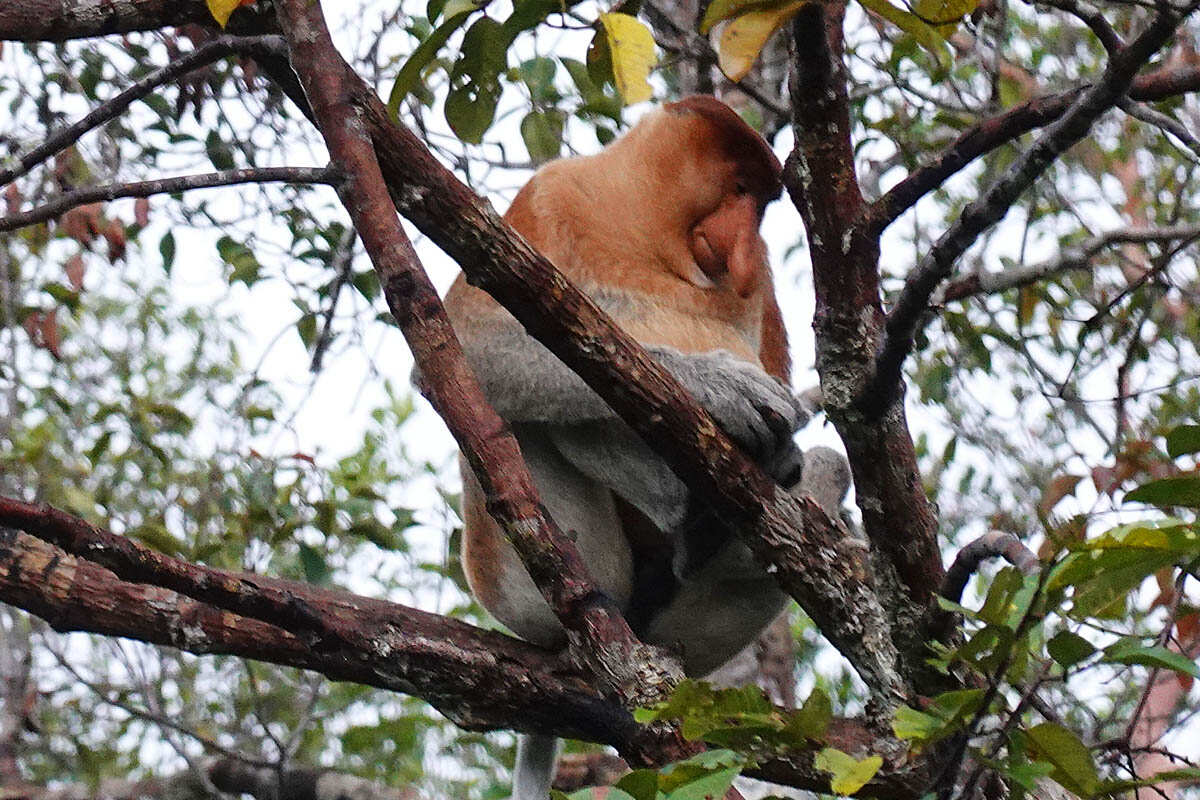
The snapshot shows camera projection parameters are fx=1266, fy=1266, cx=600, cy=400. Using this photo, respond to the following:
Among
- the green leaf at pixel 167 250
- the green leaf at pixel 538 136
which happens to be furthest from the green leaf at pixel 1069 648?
the green leaf at pixel 167 250

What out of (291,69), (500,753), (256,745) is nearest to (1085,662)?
(291,69)

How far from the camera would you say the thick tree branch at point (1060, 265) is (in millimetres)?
3059

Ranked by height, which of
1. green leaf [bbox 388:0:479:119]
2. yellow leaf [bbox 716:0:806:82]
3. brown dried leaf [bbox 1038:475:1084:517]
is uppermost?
brown dried leaf [bbox 1038:475:1084:517]

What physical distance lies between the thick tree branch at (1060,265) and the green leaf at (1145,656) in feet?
6.72

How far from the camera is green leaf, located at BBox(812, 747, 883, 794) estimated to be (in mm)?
1148

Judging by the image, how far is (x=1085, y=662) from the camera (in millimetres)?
1203

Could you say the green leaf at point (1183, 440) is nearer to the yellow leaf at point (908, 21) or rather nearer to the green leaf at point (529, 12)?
the yellow leaf at point (908, 21)

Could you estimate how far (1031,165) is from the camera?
1.69 meters

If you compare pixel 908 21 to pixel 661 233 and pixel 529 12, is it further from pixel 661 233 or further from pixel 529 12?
pixel 661 233

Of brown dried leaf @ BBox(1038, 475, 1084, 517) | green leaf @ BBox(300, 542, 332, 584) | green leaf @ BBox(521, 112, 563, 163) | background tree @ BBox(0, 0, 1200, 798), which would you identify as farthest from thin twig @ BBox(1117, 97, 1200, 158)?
green leaf @ BBox(300, 542, 332, 584)

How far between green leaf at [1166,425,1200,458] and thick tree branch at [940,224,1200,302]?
1.90 metres

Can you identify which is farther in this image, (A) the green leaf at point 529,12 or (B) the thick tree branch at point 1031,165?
(A) the green leaf at point 529,12

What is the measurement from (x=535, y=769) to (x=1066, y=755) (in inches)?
73.4

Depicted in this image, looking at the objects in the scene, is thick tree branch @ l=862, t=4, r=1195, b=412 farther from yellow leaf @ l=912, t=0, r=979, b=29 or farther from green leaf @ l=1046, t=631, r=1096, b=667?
green leaf @ l=1046, t=631, r=1096, b=667
